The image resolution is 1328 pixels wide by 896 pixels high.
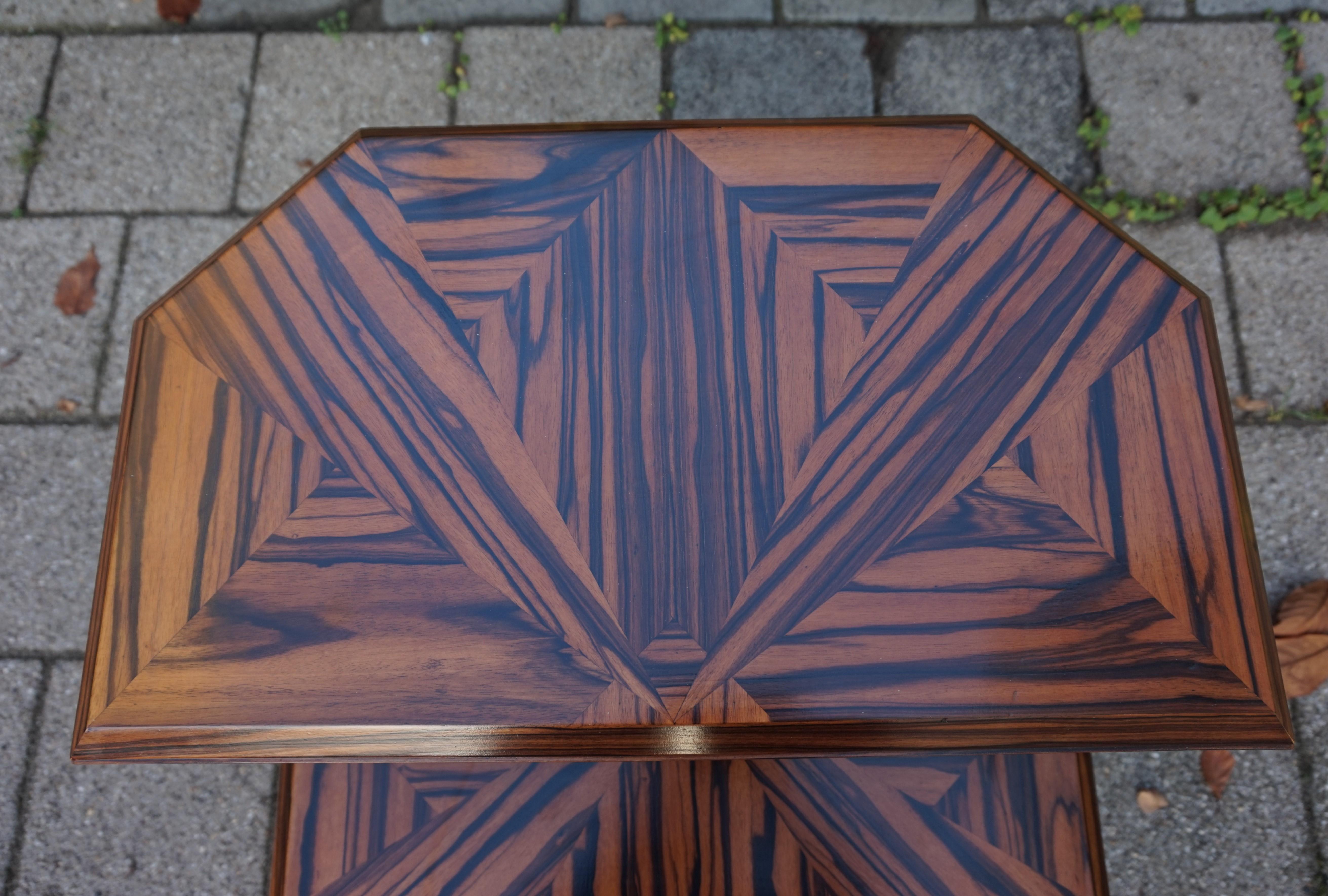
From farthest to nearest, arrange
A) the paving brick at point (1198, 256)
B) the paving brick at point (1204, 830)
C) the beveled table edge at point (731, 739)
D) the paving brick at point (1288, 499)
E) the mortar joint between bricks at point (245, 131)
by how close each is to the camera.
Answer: the mortar joint between bricks at point (245, 131), the paving brick at point (1198, 256), the paving brick at point (1288, 499), the paving brick at point (1204, 830), the beveled table edge at point (731, 739)

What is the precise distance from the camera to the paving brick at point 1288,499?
61.6 inches

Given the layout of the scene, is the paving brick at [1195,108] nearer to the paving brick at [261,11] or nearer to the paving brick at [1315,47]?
the paving brick at [1315,47]

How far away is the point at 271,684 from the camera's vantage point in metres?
0.93

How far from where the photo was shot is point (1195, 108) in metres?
1.76

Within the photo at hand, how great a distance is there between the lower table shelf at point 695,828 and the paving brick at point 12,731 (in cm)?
93

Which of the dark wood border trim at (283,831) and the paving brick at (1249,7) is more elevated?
the paving brick at (1249,7)

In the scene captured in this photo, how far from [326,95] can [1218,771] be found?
244cm

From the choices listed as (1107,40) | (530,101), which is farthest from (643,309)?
(1107,40)

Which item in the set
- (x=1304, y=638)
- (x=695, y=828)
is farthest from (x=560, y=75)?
(x=1304, y=638)

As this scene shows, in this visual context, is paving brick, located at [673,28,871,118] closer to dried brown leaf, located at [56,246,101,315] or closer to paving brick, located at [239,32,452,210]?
paving brick, located at [239,32,452,210]

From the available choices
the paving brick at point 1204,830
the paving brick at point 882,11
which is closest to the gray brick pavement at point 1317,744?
the paving brick at point 1204,830

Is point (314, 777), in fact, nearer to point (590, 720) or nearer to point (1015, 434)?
point (590, 720)

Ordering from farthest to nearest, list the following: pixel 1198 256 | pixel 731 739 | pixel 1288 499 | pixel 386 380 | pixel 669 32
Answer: pixel 669 32
pixel 1198 256
pixel 1288 499
pixel 386 380
pixel 731 739

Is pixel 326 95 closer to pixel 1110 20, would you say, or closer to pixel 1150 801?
pixel 1110 20
